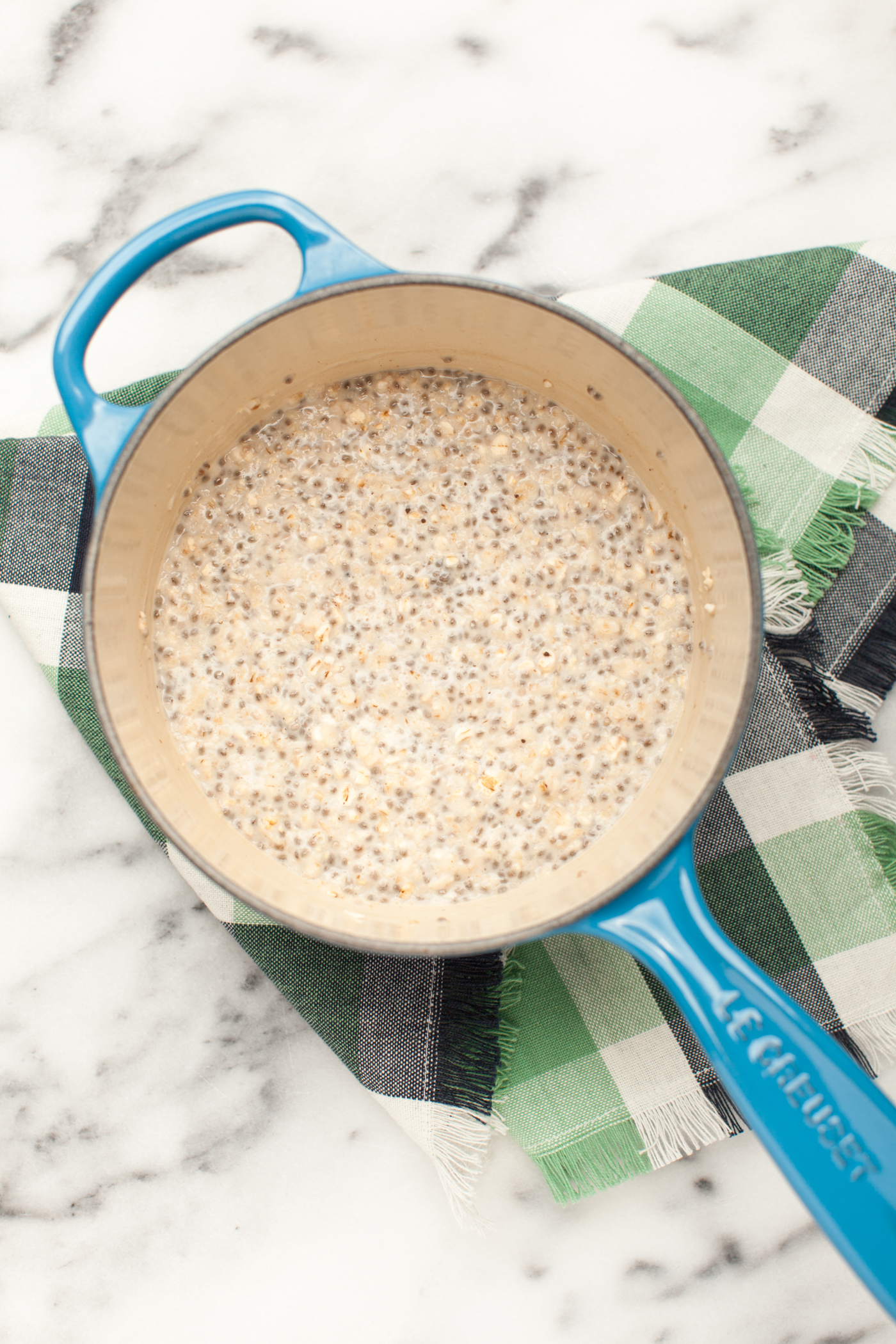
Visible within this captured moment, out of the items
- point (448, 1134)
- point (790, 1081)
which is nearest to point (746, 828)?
point (790, 1081)

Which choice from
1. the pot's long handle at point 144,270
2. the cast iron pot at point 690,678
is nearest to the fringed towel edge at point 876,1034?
the cast iron pot at point 690,678

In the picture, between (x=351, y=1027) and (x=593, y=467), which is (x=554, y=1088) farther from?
(x=593, y=467)

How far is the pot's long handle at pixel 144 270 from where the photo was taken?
0.83 m

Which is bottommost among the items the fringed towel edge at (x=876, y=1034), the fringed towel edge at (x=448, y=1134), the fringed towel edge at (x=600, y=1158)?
the fringed towel edge at (x=448, y=1134)

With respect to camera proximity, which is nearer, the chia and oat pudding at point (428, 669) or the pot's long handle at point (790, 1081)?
the pot's long handle at point (790, 1081)

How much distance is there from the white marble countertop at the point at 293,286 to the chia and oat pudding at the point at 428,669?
246 mm

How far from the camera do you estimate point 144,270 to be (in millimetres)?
848

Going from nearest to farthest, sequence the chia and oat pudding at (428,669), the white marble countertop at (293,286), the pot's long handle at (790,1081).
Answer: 1. the pot's long handle at (790,1081)
2. the chia and oat pudding at (428,669)
3. the white marble countertop at (293,286)

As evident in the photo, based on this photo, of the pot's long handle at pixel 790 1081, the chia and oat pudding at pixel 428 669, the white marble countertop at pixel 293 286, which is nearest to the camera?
the pot's long handle at pixel 790 1081

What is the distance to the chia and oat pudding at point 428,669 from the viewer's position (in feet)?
3.32

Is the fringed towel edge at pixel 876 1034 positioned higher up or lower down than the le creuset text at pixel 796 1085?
lower down

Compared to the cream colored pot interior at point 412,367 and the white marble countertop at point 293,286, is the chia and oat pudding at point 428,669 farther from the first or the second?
the white marble countertop at point 293,286

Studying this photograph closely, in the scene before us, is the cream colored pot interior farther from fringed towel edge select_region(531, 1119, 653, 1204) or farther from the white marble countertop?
fringed towel edge select_region(531, 1119, 653, 1204)

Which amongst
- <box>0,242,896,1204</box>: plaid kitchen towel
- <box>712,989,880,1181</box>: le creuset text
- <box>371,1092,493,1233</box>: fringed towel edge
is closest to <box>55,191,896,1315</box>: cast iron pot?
<box>712,989,880,1181</box>: le creuset text
